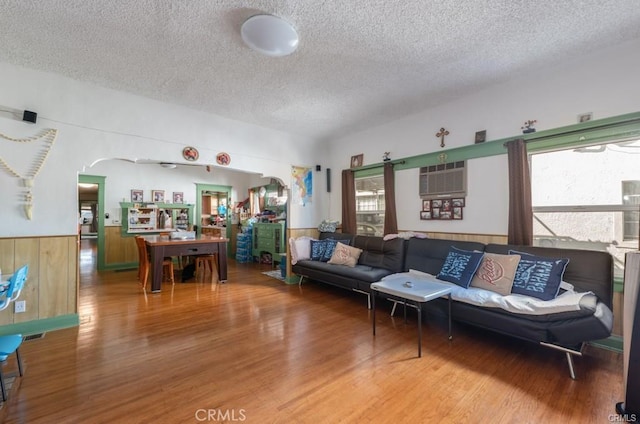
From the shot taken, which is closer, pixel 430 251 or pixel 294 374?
pixel 294 374

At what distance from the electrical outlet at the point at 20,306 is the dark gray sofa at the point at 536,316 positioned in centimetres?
349

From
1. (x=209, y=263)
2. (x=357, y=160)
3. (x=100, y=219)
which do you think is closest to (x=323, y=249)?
(x=357, y=160)

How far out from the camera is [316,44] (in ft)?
7.96

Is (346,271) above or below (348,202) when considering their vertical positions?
below

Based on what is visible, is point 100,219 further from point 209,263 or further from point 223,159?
point 223,159

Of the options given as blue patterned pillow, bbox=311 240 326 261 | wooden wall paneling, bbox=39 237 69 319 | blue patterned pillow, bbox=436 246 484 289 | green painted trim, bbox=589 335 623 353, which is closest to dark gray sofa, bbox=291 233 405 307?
Result: blue patterned pillow, bbox=311 240 326 261

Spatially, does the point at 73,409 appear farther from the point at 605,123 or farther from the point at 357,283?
the point at 605,123

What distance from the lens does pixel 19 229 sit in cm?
283

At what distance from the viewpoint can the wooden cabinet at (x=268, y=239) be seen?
6.25 metres

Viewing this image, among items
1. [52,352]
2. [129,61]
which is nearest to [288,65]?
[129,61]

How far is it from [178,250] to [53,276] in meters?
1.68

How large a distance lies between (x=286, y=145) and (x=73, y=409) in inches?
165

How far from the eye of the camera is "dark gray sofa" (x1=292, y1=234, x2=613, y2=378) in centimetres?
205

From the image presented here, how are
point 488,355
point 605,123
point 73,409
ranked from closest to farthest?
1. point 73,409
2. point 488,355
3. point 605,123
